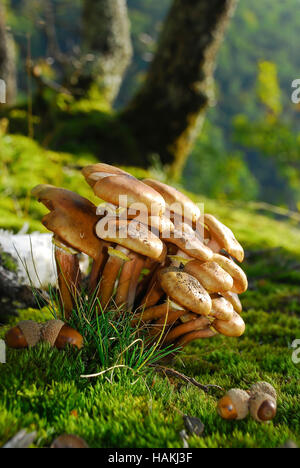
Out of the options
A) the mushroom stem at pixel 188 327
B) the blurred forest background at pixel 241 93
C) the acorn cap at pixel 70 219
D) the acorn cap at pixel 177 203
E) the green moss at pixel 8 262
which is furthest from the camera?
the blurred forest background at pixel 241 93

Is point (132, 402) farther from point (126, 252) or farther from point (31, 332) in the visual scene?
point (126, 252)

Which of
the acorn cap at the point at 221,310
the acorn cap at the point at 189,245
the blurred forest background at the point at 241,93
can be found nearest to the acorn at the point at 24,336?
the acorn cap at the point at 189,245

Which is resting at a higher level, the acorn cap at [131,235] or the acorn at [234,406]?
the acorn cap at [131,235]

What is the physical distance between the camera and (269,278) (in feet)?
14.1

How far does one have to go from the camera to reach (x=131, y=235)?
189 cm

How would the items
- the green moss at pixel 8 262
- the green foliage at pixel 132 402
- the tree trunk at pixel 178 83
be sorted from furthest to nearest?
the tree trunk at pixel 178 83 → the green moss at pixel 8 262 → the green foliage at pixel 132 402

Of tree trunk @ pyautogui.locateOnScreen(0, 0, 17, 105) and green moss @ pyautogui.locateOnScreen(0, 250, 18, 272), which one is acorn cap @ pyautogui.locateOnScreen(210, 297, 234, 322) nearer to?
green moss @ pyautogui.locateOnScreen(0, 250, 18, 272)

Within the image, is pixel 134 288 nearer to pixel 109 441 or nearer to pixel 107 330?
pixel 107 330

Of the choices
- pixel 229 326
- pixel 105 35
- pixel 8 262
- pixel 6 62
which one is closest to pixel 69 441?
pixel 229 326

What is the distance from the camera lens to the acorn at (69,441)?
1.48m

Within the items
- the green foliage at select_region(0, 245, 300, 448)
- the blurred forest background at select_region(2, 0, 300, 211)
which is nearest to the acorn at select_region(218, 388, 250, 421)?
the green foliage at select_region(0, 245, 300, 448)

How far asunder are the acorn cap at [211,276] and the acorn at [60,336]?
2.24 ft

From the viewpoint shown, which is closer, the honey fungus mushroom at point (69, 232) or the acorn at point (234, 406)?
the acorn at point (234, 406)

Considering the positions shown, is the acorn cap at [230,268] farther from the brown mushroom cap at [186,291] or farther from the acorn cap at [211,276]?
the brown mushroom cap at [186,291]
